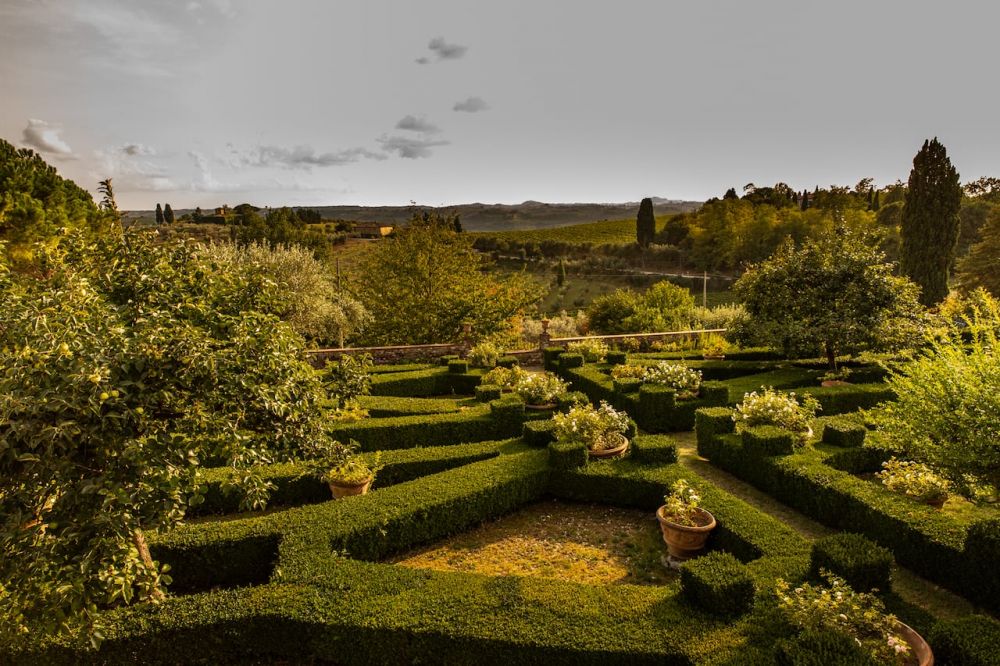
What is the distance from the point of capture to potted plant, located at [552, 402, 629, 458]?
423 inches

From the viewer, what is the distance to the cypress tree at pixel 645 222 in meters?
71.6

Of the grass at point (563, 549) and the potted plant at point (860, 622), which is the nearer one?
the potted plant at point (860, 622)

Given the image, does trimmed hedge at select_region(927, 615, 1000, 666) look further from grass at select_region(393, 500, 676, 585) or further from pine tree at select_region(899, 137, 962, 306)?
pine tree at select_region(899, 137, 962, 306)

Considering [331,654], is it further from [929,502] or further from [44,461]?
[929,502]

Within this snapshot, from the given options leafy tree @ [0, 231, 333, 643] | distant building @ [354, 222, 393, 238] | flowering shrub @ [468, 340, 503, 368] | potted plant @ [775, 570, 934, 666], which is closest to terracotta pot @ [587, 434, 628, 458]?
potted plant @ [775, 570, 934, 666]

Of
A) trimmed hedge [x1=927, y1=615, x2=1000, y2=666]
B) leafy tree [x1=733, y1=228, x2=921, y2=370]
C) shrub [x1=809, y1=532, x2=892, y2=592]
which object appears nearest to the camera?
trimmed hedge [x1=927, y1=615, x2=1000, y2=666]

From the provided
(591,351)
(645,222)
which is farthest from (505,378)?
(645,222)

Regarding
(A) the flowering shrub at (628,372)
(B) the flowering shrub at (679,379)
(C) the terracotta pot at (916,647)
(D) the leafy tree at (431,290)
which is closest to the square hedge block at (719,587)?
(C) the terracotta pot at (916,647)

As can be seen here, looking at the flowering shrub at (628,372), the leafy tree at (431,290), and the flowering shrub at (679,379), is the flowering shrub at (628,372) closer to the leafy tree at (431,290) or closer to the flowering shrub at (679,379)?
the flowering shrub at (679,379)

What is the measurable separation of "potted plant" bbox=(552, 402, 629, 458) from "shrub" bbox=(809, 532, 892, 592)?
4715mm

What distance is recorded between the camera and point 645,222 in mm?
72125

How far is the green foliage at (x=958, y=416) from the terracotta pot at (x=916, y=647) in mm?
1838

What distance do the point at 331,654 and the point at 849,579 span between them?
604 centimetres

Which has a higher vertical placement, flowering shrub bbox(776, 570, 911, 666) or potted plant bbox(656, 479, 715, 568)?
flowering shrub bbox(776, 570, 911, 666)
